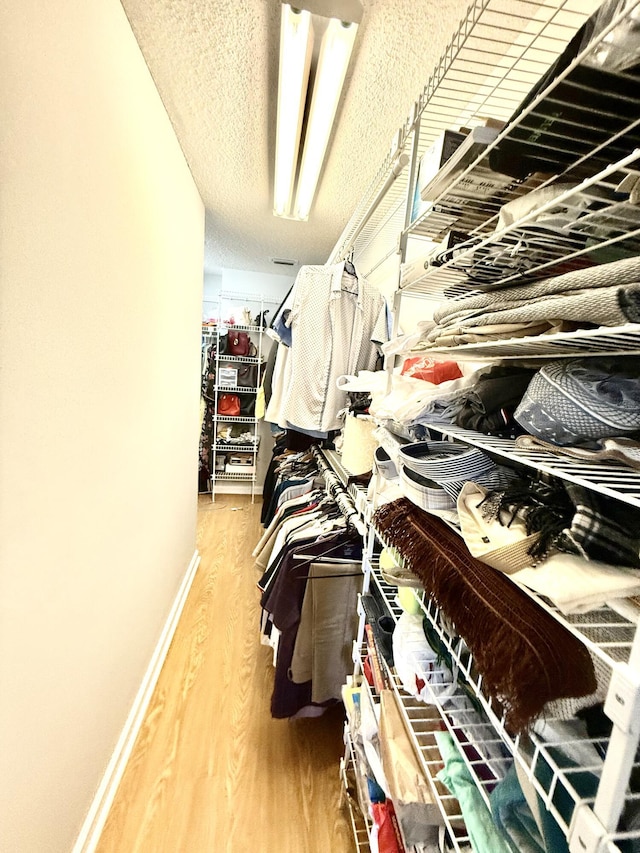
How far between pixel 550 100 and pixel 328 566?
129 centimetres

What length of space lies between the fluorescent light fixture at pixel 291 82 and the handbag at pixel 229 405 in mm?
2530

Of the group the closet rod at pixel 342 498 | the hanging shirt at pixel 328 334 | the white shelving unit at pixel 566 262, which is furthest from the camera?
the hanging shirt at pixel 328 334

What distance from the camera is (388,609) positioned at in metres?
1.06

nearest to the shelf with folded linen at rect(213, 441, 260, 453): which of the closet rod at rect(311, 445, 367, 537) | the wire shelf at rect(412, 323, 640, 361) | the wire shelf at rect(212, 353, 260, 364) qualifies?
the wire shelf at rect(212, 353, 260, 364)

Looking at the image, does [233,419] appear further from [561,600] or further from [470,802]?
[561,600]

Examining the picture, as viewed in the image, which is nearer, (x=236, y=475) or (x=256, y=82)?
(x=256, y=82)

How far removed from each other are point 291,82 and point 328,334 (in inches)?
36.5

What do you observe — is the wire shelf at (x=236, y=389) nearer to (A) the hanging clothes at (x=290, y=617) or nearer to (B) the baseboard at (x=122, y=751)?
(B) the baseboard at (x=122, y=751)

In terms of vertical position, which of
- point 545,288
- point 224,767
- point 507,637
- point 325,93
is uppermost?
point 325,93

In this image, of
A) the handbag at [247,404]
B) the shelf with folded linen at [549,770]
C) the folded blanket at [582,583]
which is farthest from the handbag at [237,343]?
the folded blanket at [582,583]

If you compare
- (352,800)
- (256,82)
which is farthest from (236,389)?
(352,800)

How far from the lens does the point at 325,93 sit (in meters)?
1.31

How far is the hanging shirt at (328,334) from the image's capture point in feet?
5.97

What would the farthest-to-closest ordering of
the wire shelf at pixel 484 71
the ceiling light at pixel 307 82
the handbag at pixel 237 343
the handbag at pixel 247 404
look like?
the handbag at pixel 247 404 < the handbag at pixel 237 343 < the ceiling light at pixel 307 82 < the wire shelf at pixel 484 71
